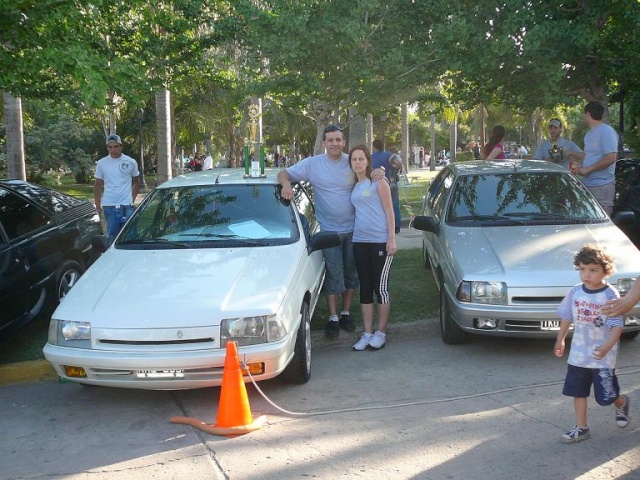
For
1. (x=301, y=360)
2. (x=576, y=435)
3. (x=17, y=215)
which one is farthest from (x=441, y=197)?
→ (x=17, y=215)

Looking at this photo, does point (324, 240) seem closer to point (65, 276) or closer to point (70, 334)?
point (70, 334)

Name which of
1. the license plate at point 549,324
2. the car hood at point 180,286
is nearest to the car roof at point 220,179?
the car hood at point 180,286

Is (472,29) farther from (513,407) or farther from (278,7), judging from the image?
(513,407)

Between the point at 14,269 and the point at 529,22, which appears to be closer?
the point at 14,269

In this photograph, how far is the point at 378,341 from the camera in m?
6.38

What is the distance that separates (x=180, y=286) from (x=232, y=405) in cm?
102

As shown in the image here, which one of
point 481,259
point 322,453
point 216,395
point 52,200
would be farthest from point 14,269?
point 481,259

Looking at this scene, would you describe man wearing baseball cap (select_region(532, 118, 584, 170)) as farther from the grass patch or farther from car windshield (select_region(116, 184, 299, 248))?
car windshield (select_region(116, 184, 299, 248))

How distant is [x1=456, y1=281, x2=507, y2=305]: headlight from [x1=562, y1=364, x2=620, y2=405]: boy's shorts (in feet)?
5.22

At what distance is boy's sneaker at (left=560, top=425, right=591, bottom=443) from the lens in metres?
4.23

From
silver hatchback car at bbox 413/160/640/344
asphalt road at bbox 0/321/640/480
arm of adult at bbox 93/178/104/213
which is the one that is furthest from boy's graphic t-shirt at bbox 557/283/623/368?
arm of adult at bbox 93/178/104/213

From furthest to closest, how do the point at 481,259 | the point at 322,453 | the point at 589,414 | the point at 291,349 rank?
the point at 481,259 → the point at 291,349 → the point at 589,414 → the point at 322,453

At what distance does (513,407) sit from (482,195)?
2837 millimetres

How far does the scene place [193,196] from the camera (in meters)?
6.42
